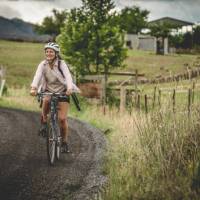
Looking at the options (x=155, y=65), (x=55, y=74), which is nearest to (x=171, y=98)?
(x=55, y=74)

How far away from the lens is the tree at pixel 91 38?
2631 cm

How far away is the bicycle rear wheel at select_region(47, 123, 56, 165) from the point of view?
30.1ft

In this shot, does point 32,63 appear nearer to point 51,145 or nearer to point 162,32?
point 162,32

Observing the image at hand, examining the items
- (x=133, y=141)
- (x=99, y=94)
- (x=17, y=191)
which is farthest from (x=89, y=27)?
(x=17, y=191)

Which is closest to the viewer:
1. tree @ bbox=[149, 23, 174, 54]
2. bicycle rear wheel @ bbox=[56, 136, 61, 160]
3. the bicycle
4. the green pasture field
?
the bicycle

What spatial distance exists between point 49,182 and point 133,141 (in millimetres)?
1754

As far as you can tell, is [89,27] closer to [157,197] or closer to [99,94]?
[99,94]

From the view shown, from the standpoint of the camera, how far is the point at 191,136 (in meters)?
7.39

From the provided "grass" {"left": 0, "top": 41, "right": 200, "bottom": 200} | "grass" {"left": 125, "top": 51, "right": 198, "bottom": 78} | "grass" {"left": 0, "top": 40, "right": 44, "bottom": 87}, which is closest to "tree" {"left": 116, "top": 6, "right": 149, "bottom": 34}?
"grass" {"left": 0, "top": 40, "right": 44, "bottom": 87}

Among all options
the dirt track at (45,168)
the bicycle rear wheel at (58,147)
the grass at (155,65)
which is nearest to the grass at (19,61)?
the grass at (155,65)

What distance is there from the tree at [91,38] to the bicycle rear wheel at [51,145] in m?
16.7

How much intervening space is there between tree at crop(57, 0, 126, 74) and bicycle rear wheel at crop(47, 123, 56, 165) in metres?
16.7

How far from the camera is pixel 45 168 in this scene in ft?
29.3

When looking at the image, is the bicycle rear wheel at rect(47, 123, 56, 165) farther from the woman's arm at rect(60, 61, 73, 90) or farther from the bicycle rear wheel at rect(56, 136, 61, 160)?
the woman's arm at rect(60, 61, 73, 90)
